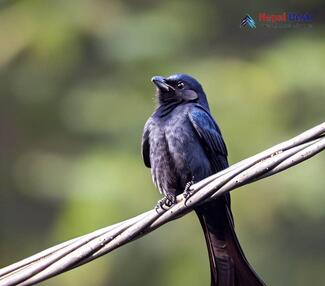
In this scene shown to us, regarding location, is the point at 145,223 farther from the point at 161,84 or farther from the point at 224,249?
the point at 161,84

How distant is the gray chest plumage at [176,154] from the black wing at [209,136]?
0.03 metres

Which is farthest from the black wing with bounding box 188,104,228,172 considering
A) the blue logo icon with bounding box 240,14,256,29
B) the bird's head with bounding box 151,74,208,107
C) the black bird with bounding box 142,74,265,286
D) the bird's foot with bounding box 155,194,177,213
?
the blue logo icon with bounding box 240,14,256,29

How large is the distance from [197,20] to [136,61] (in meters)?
0.95

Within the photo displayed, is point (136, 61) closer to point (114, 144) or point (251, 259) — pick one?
point (114, 144)

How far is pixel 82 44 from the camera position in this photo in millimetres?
9852

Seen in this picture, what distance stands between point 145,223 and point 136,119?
196 inches

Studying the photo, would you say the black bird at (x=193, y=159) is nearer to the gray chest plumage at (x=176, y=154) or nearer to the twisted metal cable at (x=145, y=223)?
the gray chest plumage at (x=176, y=154)

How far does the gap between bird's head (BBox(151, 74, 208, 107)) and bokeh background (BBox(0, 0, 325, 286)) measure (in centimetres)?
267

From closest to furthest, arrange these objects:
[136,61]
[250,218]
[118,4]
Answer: [250,218], [136,61], [118,4]

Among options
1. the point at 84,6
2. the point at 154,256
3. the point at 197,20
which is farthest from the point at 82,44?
the point at 154,256

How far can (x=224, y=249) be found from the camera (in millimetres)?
→ 5016

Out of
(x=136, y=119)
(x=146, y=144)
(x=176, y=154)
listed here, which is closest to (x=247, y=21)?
(x=136, y=119)

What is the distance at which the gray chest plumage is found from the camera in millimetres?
5109

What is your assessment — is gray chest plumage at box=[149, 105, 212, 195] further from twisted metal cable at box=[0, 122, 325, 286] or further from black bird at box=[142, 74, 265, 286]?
twisted metal cable at box=[0, 122, 325, 286]
